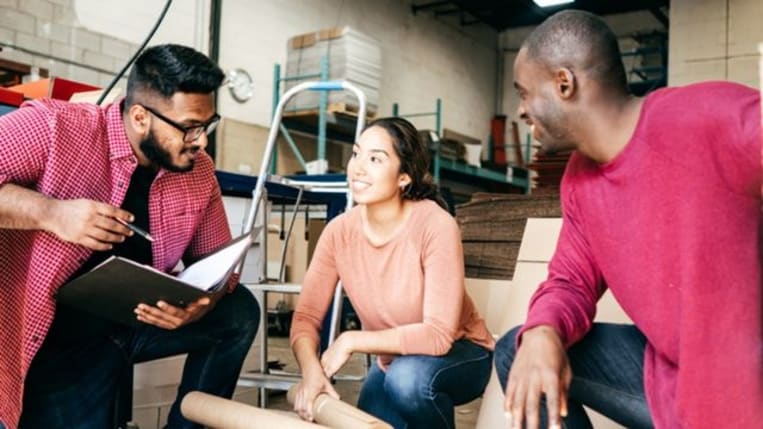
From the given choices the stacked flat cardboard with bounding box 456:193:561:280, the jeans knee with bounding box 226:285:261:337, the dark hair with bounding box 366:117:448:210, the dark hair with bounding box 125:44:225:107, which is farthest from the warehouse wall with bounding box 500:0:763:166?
the dark hair with bounding box 125:44:225:107

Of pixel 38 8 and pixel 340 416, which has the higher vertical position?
pixel 38 8

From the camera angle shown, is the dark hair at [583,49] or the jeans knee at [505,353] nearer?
the dark hair at [583,49]

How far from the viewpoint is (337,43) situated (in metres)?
6.21

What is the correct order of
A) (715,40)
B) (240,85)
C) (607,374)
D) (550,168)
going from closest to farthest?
(607,374) → (550,168) → (240,85) → (715,40)

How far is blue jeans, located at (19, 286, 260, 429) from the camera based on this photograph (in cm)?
160

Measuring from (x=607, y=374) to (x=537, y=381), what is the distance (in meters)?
0.24

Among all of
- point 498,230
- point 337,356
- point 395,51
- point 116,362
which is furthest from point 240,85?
point 337,356

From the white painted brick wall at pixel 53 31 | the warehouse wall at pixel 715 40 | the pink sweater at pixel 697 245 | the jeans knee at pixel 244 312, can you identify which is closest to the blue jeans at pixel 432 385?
the jeans knee at pixel 244 312

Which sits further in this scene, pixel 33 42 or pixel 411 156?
pixel 33 42

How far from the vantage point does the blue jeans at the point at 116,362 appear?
1.60 m

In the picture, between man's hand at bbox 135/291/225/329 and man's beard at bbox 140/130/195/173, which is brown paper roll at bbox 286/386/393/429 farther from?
man's beard at bbox 140/130/195/173

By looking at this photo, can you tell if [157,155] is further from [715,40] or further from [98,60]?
[715,40]

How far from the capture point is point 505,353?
53.6 inches

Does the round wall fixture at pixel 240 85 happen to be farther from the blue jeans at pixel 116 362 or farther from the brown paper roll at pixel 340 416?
the brown paper roll at pixel 340 416
